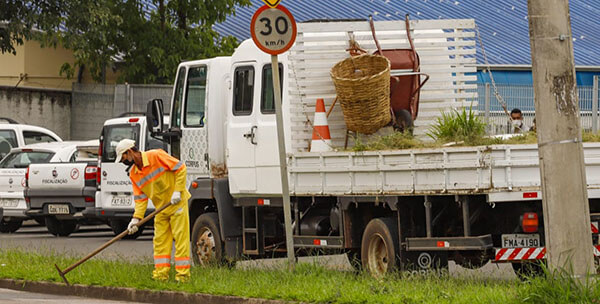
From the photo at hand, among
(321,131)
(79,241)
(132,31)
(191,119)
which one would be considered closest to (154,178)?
(321,131)

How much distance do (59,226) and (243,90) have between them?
9.66 metres

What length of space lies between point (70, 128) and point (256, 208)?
20.7m

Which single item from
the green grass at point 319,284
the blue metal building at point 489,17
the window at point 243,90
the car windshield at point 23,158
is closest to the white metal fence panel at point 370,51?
the window at point 243,90

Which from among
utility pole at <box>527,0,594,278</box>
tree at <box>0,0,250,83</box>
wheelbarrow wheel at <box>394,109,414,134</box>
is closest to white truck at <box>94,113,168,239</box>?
tree at <box>0,0,250,83</box>

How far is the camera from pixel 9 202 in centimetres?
2344

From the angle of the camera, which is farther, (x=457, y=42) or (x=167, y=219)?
(x=457, y=42)

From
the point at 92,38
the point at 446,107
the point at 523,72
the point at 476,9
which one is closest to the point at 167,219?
the point at 446,107

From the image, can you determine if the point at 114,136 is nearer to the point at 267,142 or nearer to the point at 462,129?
the point at 267,142

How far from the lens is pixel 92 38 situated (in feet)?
98.3

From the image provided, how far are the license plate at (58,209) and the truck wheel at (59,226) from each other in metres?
0.73

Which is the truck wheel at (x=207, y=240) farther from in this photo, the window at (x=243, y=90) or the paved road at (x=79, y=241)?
the paved road at (x=79, y=241)

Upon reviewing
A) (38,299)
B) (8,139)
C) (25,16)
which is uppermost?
(25,16)

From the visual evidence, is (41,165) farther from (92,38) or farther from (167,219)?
(167,219)

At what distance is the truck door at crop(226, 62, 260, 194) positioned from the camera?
1420cm
